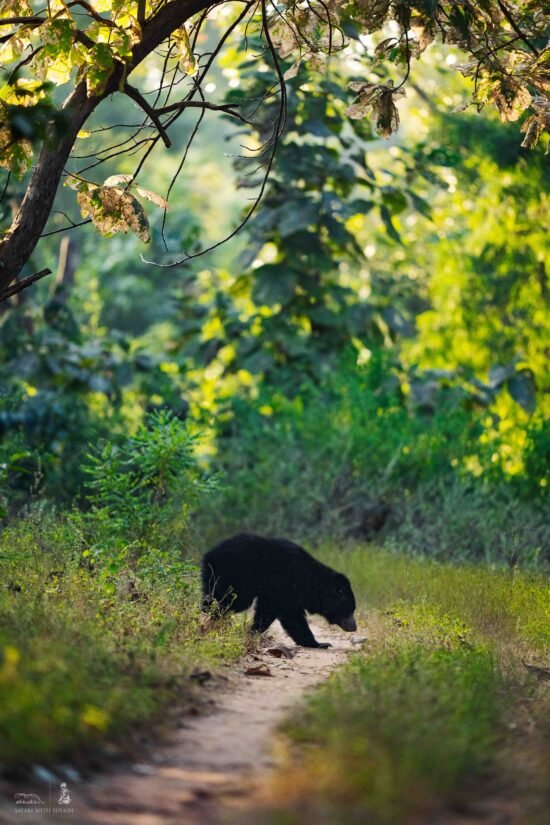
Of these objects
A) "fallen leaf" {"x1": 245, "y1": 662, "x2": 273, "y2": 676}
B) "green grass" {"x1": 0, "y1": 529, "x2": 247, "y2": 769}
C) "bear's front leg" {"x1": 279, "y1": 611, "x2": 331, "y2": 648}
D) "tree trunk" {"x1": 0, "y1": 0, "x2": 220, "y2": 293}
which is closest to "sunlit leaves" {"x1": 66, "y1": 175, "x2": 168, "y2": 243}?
"tree trunk" {"x1": 0, "y1": 0, "x2": 220, "y2": 293}

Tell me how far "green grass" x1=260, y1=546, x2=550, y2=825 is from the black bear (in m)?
0.39

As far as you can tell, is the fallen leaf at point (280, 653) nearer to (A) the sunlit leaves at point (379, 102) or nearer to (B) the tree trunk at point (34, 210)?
(B) the tree trunk at point (34, 210)

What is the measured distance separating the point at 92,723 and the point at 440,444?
32.8 ft

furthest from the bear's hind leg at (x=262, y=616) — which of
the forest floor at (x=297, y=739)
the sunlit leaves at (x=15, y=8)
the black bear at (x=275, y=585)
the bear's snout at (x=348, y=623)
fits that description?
the sunlit leaves at (x=15, y=8)

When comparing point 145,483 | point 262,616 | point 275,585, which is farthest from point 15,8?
point 262,616

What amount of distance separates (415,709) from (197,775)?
3.34ft

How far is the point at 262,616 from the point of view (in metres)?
8.24

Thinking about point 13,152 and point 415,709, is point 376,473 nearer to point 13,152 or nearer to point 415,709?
point 13,152

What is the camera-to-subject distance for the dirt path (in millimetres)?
3939

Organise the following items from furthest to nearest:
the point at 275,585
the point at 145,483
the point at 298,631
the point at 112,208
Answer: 1. the point at 145,483
2. the point at 298,631
3. the point at 275,585
4. the point at 112,208

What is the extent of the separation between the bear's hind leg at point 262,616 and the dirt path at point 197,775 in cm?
204

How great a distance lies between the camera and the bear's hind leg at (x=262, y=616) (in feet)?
26.9

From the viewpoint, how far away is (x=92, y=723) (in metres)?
4.39

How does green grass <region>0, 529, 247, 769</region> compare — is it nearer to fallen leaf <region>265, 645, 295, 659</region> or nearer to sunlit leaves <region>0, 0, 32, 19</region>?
fallen leaf <region>265, 645, 295, 659</region>
